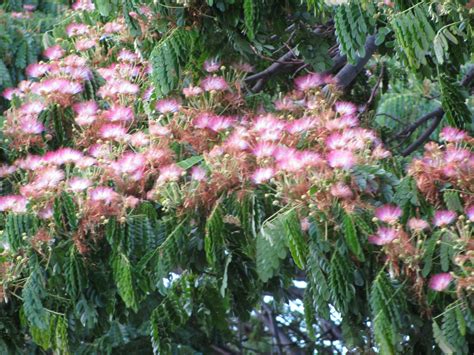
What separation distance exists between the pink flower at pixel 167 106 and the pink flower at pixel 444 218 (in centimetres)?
169

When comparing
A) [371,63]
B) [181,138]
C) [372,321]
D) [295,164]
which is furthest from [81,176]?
[371,63]

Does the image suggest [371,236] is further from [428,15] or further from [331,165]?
[428,15]

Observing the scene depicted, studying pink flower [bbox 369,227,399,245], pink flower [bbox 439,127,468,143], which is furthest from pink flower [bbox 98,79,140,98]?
pink flower [bbox 369,227,399,245]

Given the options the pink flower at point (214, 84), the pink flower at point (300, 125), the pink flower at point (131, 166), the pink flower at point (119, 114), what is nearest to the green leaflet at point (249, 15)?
the pink flower at point (214, 84)

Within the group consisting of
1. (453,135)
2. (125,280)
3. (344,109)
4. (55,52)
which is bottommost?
(125,280)

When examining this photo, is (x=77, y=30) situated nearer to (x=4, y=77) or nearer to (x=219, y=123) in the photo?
(x=4, y=77)

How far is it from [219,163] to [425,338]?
49.1 inches

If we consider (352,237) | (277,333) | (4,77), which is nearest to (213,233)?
(352,237)

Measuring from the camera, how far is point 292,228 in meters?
5.85

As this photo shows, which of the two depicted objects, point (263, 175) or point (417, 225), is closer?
point (417, 225)

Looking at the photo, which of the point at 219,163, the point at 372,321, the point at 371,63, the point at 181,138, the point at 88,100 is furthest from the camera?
the point at 371,63

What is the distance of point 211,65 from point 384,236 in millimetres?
1912

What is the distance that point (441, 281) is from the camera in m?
5.66

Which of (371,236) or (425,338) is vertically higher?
(371,236)
